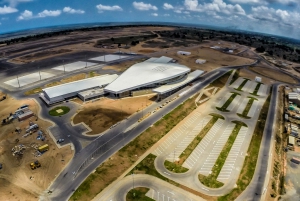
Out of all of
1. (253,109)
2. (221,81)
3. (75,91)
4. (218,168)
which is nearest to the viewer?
(218,168)

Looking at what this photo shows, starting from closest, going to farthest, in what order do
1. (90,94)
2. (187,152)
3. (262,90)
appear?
(187,152) → (90,94) → (262,90)

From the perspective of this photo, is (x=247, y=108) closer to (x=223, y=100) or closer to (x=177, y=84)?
(x=223, y=100)

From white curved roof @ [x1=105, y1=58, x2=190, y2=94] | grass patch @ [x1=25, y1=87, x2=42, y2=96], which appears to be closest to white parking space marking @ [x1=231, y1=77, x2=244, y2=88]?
white curved roof @ [x1=105, y1=58, x2=190, y2=94]

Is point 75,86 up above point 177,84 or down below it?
below

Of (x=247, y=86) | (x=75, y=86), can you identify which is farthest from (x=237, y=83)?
(x=75, y=86)

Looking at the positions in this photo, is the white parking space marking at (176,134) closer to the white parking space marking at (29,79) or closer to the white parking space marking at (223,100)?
the white parking space marking at (223,100)

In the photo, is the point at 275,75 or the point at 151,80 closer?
the point at 151,80

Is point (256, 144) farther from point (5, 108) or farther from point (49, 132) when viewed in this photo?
point (5, 108)

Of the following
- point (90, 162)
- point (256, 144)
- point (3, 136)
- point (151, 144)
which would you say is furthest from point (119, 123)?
point (256, 144)
